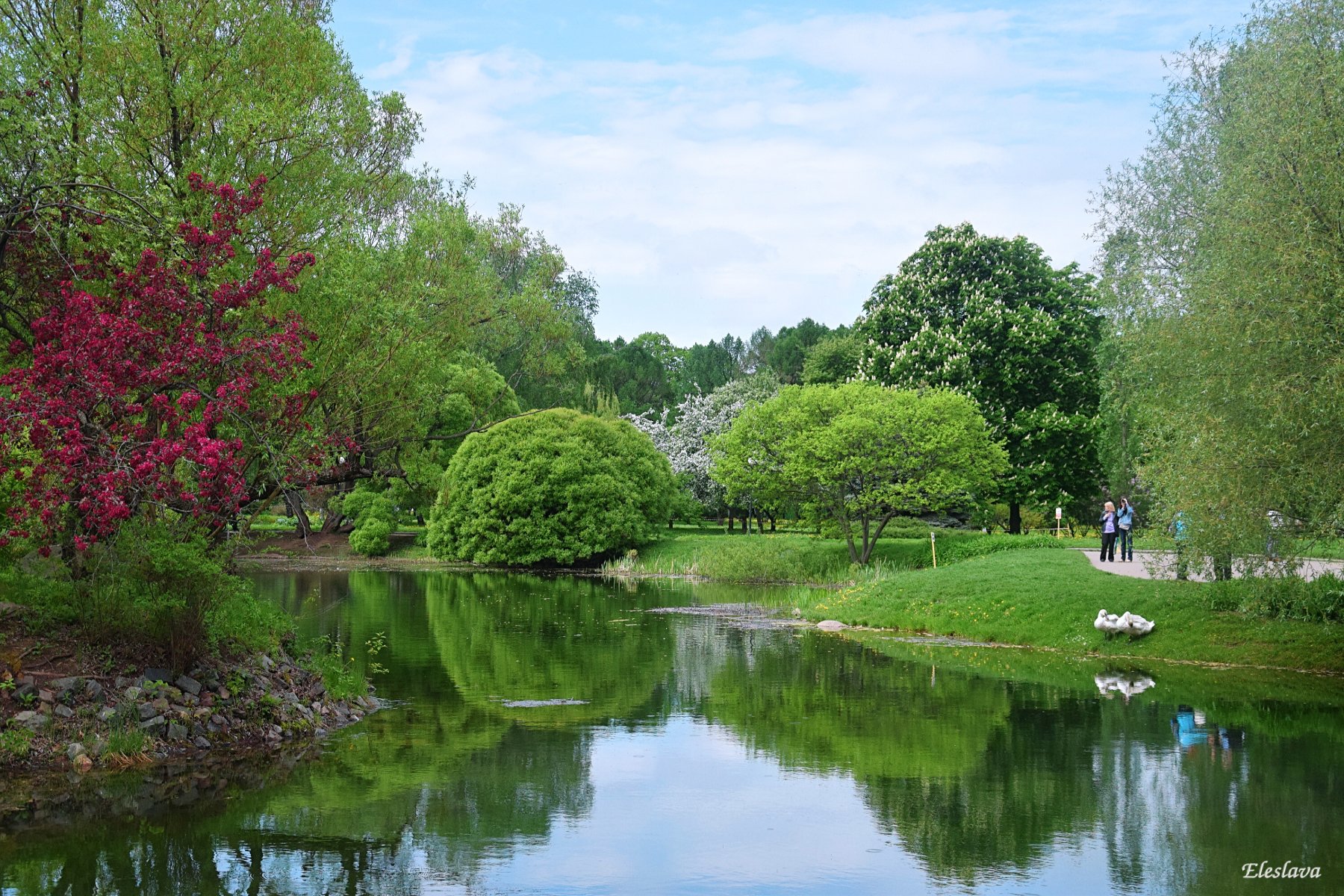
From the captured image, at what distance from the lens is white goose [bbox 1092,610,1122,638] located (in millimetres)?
23516

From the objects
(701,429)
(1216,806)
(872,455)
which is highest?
(701,429)

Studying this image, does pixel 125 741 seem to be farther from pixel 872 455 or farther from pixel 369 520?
pixel 369 520

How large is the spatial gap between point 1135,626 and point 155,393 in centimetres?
1909

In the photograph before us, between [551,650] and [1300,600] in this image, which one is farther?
[551,650]

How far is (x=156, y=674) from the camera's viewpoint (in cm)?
1422

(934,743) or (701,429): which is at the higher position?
(701,429)

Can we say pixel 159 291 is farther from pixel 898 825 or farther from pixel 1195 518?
pixel 1195 518

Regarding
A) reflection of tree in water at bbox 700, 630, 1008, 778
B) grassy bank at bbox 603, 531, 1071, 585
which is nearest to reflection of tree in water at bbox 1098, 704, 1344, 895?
reflection of tree in water at bbox 700, 630, 1008, 778

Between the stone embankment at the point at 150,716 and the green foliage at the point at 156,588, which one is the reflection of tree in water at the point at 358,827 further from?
the green foliage at the point at 156,588

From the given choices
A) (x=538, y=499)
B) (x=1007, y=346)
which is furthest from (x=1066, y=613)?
(x=538, y=499)

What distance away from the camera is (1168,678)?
20.5 metres

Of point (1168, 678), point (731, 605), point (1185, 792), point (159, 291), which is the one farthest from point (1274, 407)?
point (731, 605)

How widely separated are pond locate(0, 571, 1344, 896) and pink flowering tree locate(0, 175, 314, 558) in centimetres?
326

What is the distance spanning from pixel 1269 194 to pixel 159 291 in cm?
1680
